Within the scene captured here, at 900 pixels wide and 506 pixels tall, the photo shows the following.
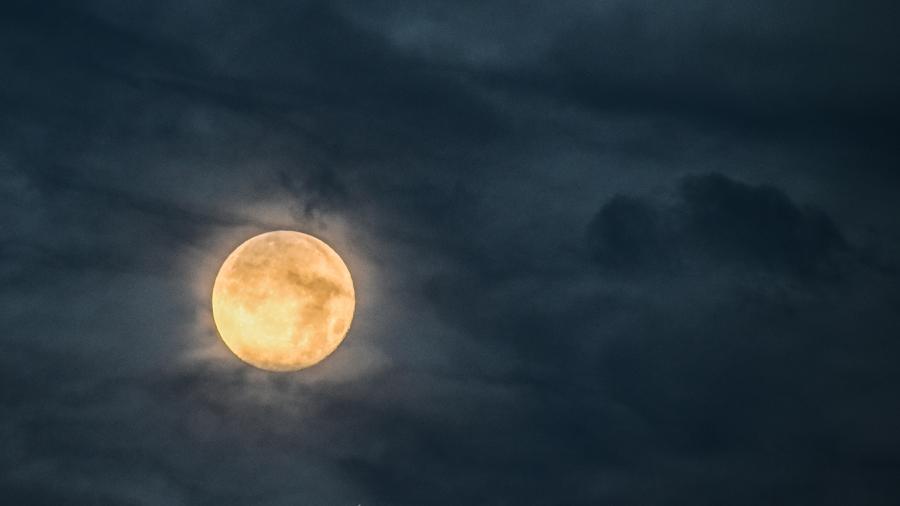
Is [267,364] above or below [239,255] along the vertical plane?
below

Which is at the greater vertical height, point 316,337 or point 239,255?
point 239,255

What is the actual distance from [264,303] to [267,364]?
4432 millimetres

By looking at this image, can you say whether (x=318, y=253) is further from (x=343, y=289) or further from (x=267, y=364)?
(x=267, y=364)

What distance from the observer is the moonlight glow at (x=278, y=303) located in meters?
79.6

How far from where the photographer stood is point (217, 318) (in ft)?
271

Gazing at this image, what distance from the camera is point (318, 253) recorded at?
272ft

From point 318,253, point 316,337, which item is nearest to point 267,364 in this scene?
point 316,337

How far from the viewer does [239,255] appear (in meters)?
82.1

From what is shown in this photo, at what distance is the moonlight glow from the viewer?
3132 inches

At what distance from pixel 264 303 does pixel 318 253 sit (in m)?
5.98

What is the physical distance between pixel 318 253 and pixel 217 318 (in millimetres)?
8760

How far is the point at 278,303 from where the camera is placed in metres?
79.6

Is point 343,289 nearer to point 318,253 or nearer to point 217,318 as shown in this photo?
point 318,253

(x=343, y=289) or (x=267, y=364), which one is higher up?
(x=343, y=289)
